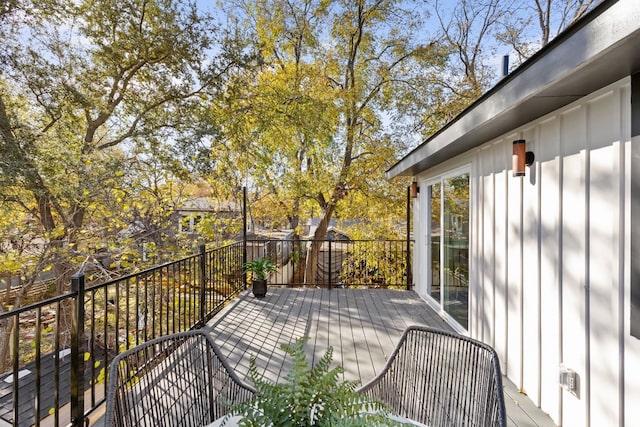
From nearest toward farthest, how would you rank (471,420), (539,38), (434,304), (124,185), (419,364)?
(471,420), (419,364), (434,304), (124,185), (539,38)

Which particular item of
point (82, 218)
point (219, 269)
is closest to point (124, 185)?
point (82, 218)

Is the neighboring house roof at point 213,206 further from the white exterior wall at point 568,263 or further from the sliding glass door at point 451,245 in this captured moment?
the white exterior wall at point 568,263

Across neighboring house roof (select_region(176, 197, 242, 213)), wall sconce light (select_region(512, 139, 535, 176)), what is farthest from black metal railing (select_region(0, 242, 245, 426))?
wall sconce light (select_region(512, 139, 535, 176))

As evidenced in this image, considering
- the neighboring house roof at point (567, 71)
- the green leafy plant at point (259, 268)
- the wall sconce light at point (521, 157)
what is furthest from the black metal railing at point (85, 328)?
the wall sconce light at point (521, 157)

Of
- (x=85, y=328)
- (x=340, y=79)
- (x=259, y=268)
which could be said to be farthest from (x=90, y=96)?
(x=340, y=79)

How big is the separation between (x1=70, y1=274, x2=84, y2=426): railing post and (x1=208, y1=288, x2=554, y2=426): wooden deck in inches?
45.1

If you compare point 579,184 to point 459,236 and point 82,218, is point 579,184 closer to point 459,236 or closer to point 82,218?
point 459,236

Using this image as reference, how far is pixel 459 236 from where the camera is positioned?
12.3 ft

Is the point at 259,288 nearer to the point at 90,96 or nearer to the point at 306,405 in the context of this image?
the point at 306,405

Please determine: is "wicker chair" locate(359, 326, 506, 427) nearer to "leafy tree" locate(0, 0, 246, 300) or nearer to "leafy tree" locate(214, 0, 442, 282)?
"leafy tree" locate(0, 0, 246, 300)

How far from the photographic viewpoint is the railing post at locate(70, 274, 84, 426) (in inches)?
73.4

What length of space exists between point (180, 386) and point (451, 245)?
3401mm

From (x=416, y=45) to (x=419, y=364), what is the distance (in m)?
9.21

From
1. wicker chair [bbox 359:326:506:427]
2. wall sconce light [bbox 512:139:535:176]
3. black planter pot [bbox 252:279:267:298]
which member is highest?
wall sconce light [bbox 512:139:535:176]
